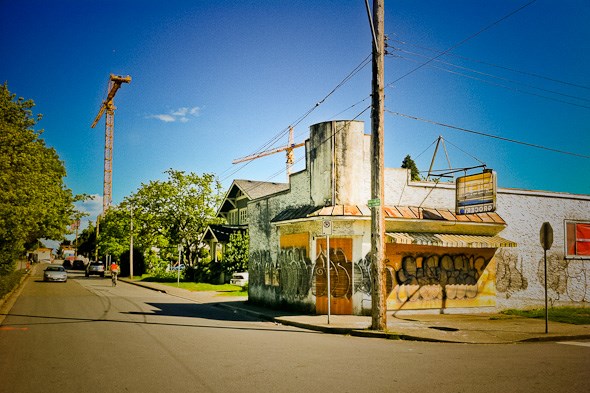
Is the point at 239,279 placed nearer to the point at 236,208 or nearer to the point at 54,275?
the point at 236,208

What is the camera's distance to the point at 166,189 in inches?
1609

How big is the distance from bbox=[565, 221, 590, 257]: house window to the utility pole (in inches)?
446

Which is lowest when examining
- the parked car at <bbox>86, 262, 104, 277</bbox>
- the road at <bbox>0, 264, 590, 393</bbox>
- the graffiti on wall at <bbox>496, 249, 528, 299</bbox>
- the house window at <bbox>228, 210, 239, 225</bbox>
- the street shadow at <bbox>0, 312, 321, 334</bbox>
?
the parked car at <bbox>86, 262, 104, 277</bbox>

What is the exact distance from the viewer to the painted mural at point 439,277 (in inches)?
636

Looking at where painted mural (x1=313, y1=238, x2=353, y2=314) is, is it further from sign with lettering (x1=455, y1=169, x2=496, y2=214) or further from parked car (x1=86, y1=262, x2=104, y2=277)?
parked car (x1=86, y1=262, x2=104, y2=277)

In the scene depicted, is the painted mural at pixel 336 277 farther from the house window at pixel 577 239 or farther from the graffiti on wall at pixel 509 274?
the house window at pixel 577 239

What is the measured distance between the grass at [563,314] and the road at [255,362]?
491 centimetres

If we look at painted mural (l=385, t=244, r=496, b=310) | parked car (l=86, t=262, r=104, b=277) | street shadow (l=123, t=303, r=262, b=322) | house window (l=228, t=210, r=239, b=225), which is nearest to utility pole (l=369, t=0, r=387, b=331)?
painted mural (l=385, t=244, r=496, b=310)

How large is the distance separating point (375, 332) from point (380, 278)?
1380 mm

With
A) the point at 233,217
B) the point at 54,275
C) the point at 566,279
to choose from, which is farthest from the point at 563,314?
the point at 233,217

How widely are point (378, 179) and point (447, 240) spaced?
5173mm

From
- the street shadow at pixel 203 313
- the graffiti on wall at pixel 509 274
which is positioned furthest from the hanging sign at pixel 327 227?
the graffiti on wall at pixel 509 274

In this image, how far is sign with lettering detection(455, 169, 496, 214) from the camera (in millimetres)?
15245

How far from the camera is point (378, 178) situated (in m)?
12.4
